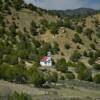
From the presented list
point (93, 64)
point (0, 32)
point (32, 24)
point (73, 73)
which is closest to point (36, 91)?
point (73, 73)

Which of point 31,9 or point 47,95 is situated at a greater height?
point 31,9

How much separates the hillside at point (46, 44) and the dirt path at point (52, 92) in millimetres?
5744

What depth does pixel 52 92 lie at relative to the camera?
240 feet

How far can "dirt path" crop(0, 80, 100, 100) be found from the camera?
228 ft

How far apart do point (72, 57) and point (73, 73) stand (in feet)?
35.4

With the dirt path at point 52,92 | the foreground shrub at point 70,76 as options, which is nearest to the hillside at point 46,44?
the foreground shrub at point 70,76

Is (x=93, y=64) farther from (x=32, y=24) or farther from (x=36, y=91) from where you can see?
(x=36, y=91)

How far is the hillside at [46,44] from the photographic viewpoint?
300 feet

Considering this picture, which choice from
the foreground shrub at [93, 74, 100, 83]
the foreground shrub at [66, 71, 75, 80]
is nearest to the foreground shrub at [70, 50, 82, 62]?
the foreground shrub at [66, 71, 75, 80]

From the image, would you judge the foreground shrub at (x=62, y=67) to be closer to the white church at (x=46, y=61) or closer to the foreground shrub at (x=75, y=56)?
the white church at (x=46, y=61)

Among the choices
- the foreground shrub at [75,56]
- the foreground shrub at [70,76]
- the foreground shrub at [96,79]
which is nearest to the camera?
the foreground shrub at [70,76]

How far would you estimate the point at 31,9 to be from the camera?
13350cm

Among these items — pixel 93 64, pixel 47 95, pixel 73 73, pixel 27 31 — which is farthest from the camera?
pixel 27 31

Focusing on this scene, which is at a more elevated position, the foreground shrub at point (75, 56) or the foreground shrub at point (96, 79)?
the foreground shrub at point (75, 56)
